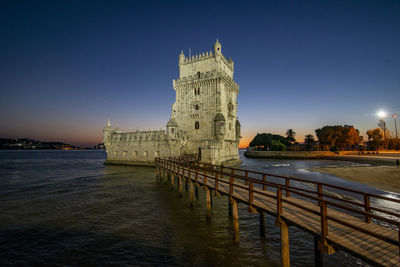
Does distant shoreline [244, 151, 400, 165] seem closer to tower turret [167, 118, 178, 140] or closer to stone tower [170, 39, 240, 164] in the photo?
stone tower [170, 39, 240, 164]

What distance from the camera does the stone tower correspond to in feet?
114

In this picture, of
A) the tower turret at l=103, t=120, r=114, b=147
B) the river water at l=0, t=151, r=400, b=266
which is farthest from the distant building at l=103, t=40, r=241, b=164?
the river water at l=0, t=151, r=400, b=266

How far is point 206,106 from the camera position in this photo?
36.8 m

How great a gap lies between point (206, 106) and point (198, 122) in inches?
137

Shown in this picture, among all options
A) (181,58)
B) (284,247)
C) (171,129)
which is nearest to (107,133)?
(171,129)

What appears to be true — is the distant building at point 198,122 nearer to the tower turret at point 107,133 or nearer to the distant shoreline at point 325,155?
the tower turret at point 107,133

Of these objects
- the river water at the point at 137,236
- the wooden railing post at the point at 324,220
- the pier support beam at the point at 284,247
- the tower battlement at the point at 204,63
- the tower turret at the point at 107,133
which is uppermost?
the tower battlement at the point at 204,63

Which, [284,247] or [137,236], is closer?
[284,247]

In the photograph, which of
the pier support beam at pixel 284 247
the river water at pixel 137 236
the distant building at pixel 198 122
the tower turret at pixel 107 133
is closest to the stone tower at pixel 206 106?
the distant building at pixel 198 122

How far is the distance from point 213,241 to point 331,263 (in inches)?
185

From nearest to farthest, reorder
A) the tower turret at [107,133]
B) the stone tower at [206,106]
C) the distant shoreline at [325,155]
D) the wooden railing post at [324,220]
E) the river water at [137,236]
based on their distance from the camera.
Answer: the wooden railing post at [324,220], the river water at [137,236], the stone tower at [206,106], the tower turret at [107,133], the distant shoreline at [325,155]

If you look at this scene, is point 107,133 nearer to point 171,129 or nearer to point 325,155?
point 171,129

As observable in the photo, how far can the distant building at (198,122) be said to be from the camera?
35.4m

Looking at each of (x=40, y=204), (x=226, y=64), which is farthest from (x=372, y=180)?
(x=40, y=204)
